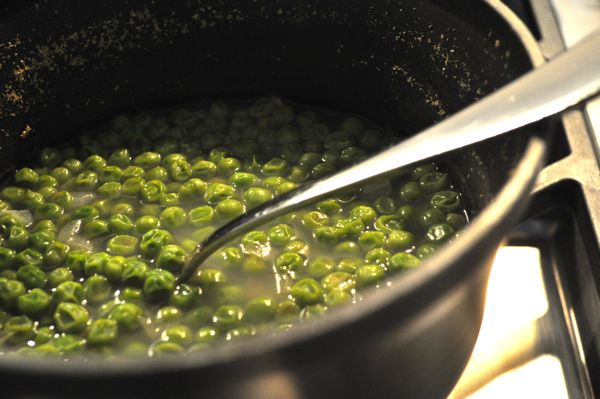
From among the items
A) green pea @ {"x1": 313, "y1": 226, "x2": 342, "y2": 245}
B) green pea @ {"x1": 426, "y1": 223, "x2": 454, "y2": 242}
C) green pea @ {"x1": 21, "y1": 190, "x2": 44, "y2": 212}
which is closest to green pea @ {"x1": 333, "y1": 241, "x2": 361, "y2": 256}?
green pea @ {"x1": 313, "y1": 226, "x2": 342, "y2": 245}

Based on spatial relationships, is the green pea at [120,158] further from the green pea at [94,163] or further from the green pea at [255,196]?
the green pea at [255,196]

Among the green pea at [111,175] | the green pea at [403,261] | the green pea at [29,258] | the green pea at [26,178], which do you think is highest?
the green pea at [26,178]

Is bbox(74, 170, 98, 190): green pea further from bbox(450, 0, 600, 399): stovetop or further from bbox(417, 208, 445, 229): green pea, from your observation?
bbox(450, 0, 600, 399): stovetop

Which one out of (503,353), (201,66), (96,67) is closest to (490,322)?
(503,353)

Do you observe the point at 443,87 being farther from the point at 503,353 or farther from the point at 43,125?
the point at 43,125

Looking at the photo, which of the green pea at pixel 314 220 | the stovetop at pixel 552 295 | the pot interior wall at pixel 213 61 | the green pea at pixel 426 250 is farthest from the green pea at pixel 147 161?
the stovetop at pixel 552 295

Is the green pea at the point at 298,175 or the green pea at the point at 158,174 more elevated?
the green pea at the point at 158,174

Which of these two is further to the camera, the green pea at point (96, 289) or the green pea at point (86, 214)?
the green pea at point (86, 214)
